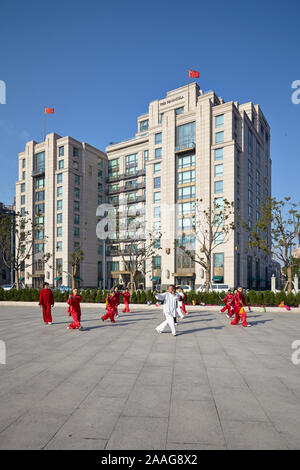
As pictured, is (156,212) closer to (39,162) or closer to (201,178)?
(201,178)

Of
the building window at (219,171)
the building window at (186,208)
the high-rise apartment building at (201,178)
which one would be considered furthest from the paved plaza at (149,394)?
the building window at (219,171)

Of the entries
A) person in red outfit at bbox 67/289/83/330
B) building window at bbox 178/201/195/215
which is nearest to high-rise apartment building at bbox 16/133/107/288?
building window at bbox 178/201/195/215

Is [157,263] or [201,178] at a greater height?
[201,178]

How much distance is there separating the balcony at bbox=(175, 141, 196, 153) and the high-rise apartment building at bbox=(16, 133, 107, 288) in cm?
2128

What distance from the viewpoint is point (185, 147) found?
162 ft

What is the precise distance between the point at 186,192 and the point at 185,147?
23.8 feet

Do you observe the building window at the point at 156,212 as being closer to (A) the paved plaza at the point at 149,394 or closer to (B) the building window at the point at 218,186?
(B) the building window at the point at 218,186

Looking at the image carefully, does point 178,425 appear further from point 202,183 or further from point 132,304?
point 202,183

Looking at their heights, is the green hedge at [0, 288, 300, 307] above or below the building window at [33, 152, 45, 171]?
below

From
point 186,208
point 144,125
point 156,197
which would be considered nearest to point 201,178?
point 186,208

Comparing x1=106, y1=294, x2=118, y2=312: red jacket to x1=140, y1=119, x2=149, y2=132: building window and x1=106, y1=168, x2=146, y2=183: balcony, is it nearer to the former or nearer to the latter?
x1=106, y1=168, x2=146, y2=183: balcony

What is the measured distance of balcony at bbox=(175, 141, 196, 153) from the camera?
48594mm
